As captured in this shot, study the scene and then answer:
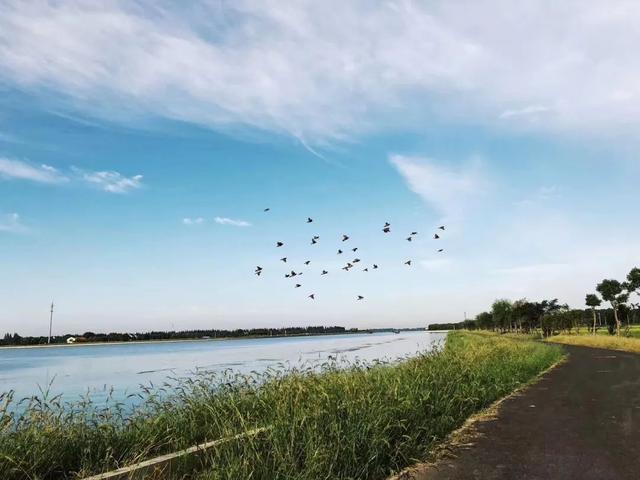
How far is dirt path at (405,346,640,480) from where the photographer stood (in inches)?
272

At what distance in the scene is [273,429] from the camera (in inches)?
267

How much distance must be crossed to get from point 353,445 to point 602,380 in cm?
1506

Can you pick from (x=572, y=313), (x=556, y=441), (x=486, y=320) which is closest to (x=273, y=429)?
(x=556, y=441)

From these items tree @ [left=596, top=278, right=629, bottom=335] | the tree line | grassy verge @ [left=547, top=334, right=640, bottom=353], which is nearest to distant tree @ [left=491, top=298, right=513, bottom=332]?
the tree line

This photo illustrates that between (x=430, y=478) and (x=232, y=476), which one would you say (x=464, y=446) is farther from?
(x=232, y=476)

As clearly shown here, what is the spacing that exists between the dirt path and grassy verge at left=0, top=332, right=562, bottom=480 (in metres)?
0.72

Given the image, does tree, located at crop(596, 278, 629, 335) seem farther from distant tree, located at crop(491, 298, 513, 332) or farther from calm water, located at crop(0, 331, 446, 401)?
distant tree, located at crop(491, 298, 513, 332)

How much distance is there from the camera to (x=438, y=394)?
34.3ft

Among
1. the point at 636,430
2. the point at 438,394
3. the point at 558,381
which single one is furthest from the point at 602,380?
the point at 438,394

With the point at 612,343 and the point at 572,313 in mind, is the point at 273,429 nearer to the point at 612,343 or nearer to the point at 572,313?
the point at 612,343

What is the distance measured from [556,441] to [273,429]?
5.16 m

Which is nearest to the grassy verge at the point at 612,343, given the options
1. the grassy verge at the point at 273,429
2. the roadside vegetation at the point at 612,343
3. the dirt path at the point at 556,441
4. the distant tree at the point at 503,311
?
the roadside vegetation at the point at 612,343

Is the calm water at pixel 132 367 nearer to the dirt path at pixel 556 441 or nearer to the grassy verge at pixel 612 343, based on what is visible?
the dirt path at pixel 556 441

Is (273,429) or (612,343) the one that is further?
(612,343)
